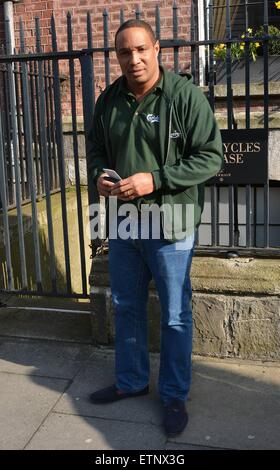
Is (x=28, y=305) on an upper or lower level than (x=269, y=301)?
lower

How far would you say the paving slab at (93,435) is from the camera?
8.95ft

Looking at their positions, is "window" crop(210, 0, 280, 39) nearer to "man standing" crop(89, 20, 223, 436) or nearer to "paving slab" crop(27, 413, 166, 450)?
"man standing" crop(89, 20, 223, 436)

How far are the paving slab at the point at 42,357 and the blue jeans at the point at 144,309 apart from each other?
20.8 inches

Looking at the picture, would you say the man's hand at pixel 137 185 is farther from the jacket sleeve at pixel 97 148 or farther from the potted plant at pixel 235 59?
the potted plant at pixel 235 59

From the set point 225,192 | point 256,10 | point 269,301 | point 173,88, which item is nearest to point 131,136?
point 173,88

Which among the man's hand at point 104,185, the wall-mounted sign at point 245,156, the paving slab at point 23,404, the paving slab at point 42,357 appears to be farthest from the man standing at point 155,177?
the wall-mounted sign at point 245,156

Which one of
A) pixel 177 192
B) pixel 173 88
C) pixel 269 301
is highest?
pixel 173 88

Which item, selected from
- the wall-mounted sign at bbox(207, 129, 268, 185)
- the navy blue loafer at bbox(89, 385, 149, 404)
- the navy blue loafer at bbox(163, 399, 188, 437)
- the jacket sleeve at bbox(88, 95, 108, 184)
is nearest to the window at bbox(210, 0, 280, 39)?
the wall-mounted sign at bbox(207, 129, 268, 185)

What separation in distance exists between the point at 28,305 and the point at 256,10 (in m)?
4.76

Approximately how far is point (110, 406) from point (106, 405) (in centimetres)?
3

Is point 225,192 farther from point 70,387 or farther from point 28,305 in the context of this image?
point 70,387

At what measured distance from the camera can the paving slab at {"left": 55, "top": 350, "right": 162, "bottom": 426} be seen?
9.86ft

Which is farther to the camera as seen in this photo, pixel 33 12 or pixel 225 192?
pixel 33 12
